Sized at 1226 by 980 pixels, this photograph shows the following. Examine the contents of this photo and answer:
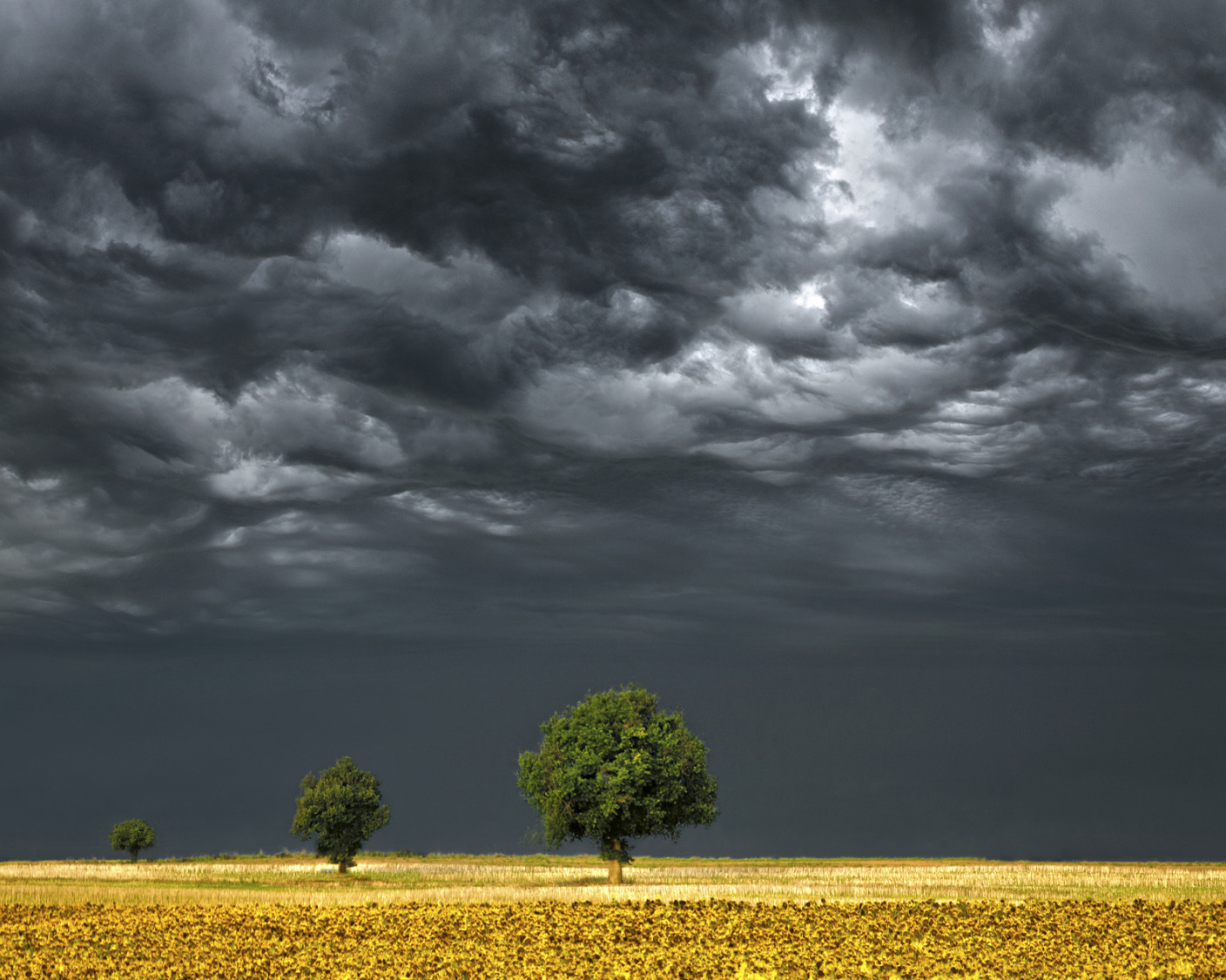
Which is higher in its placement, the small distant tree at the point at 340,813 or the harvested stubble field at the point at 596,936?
the small distant tree at the point at 340,813

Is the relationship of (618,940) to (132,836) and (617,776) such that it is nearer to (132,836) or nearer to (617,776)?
(617,776)

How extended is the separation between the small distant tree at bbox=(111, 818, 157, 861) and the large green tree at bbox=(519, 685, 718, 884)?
47698 mm

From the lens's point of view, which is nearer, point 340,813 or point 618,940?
point 618,940

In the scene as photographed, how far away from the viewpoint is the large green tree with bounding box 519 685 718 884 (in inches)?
2504

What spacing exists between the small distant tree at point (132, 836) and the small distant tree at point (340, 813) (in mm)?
26901

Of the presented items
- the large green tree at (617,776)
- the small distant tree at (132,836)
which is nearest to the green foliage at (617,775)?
the large green tree at (617,776)

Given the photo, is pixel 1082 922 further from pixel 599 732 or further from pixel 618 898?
pixel 599 732

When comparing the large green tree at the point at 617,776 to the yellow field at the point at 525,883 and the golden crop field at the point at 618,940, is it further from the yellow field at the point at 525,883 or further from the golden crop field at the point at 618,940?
the golden crop field at the point at 618,940

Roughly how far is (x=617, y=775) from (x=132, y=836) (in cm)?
5635

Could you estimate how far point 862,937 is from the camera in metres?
30.5

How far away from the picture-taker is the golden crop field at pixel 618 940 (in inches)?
1030

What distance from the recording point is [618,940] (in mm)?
29781

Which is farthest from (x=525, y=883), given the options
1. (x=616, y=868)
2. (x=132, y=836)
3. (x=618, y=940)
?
(x=132, y=836)

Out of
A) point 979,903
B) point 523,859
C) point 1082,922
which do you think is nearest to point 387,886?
point 979,903
